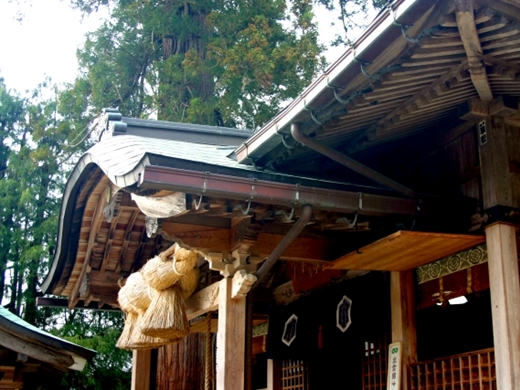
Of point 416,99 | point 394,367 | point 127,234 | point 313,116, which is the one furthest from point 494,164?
point 127,234

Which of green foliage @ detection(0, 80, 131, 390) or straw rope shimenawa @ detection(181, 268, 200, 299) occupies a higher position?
green foliage @ detection(0, 80, 131, 390)

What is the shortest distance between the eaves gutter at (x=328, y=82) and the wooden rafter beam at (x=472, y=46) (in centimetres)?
20

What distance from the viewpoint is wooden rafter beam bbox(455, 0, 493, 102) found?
14.2ft

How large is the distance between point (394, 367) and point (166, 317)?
7.48 ft

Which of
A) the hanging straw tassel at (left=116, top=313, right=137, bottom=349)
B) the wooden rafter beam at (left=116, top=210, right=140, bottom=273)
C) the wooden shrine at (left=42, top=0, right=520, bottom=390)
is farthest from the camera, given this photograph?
the hanging straw tassel at (left=116, top=313, right=137, bottom=349)

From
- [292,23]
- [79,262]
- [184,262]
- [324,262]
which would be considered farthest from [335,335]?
[292,23]

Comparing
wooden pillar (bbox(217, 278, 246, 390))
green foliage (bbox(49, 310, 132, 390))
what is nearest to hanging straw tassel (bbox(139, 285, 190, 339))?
wooden pillar (bbox(217, 278, 246, 390))

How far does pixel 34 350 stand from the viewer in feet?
33.6

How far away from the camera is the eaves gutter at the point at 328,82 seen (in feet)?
A: 14.5

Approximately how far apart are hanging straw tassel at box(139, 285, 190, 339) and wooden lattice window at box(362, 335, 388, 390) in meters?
2.04

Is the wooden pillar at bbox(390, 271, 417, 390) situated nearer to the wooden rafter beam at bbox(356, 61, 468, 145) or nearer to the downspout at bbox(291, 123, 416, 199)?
the downspout at bbox(291, 123, 416, 199)

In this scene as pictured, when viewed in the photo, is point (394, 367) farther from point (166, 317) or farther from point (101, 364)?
point (101, 364)

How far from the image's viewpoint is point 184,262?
7.12 m

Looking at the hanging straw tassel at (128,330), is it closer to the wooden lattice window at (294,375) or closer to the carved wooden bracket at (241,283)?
the carved wooden bracket at (241,283)
